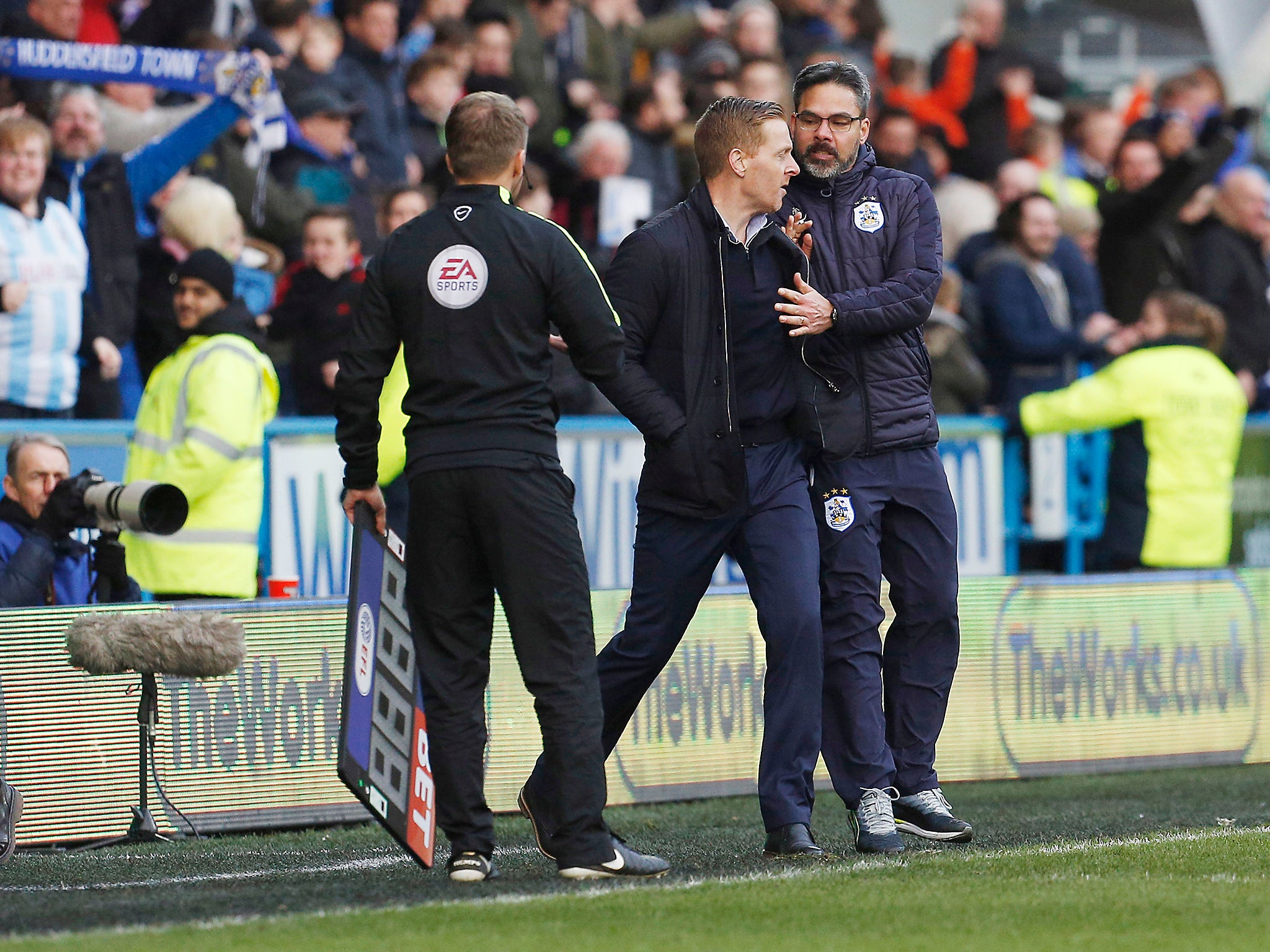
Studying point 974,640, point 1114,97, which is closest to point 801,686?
point 974,640

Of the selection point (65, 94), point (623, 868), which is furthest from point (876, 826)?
point (65, 94)

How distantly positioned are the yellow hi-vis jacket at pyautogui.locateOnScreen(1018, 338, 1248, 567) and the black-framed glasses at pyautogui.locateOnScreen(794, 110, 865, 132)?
15.6ft

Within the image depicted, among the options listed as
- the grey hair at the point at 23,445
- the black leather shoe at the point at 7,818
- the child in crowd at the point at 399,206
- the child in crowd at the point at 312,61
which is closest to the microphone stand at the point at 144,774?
the black leather shoe at the point at 7,818

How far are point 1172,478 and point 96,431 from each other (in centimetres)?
538

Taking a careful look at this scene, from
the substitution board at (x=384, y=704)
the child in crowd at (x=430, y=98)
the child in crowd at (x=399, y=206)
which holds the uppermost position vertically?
the child in crowd at (x=430, y=98)

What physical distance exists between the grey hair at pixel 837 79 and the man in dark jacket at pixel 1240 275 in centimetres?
720

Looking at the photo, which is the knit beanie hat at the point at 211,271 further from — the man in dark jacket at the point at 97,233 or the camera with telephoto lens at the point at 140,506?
the camera with telephoto lens at the point at 140,506

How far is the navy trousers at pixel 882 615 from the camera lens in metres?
6.52

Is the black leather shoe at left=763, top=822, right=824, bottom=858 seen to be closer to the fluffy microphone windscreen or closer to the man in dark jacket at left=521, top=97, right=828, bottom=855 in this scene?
the man in dark jacket at left=521, top=97, right=828, bottom=855

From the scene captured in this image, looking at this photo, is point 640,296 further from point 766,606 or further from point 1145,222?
point 1145,222

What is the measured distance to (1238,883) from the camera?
575cm

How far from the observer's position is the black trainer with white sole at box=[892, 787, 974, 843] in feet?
21.8

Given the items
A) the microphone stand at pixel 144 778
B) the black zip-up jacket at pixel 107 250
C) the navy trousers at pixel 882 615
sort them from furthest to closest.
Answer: the black zip-up jacket at pixel 107 250 < the microphone stand at pixel 144 778 < the navy trousers at pixel 882 615

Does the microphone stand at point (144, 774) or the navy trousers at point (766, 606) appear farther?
the microphone stand at point (144, 774)
